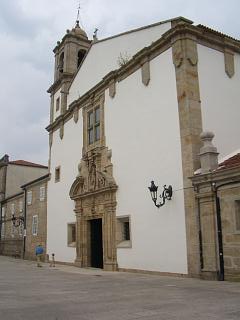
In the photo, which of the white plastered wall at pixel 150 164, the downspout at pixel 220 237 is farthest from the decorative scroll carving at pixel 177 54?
the downspout at pixel 220 237

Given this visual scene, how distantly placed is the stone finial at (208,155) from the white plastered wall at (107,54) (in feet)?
20.9

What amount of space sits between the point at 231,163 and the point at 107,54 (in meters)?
11.4

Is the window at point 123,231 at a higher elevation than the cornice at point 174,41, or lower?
lower

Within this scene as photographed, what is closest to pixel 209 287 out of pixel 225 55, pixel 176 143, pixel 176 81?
pixel 176 143

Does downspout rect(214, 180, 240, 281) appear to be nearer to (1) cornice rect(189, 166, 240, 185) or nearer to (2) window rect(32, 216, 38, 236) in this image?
(1) cornice rect(189, 166, 240, 185)

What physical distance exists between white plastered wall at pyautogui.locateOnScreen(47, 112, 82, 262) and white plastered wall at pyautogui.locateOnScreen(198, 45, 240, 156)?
9366 millimetres

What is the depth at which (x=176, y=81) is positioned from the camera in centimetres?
1503

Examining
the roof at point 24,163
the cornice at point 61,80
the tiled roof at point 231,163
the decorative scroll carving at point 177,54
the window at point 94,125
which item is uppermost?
the cornice at point 61,80

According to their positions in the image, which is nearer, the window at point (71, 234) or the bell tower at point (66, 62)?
the window at point (71, 234)

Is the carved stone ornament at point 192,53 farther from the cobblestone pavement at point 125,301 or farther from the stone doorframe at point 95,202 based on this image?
the cobblestone pavement at point 125,301

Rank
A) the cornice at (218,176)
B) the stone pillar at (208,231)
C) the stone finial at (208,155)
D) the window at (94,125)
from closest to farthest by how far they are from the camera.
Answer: the cornice at (218,176) < the stone pillar at (208,231) < the stone finial at (208,155) < the window at (94,125)

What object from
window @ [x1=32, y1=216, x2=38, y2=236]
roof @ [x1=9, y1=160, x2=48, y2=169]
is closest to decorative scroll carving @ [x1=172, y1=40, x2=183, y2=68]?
window @ [x1=32, y1=216, x2=38, y2=236]

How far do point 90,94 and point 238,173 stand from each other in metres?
12.0

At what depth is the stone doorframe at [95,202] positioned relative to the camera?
59.4ft
